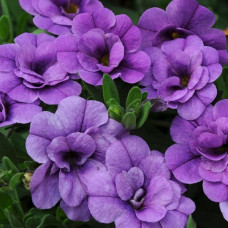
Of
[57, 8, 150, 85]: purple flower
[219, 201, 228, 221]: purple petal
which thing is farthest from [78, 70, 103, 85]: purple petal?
[219, 201, 228, 221]: purple petal

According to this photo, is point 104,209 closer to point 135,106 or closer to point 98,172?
point 98,172

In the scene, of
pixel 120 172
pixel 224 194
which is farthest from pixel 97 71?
pixel 224 194

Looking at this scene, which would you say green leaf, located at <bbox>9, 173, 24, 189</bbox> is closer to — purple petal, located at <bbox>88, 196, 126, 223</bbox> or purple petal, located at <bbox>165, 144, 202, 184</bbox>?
purple petal, located at <bbox>88, 196, 126, 223</bbox>

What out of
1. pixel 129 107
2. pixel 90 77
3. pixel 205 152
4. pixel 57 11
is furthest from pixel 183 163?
pixel 57 11

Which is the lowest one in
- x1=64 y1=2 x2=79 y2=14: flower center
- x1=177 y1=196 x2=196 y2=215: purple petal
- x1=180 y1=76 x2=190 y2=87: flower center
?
x1=177 y1=196 x2=196 y2=215: purple petal

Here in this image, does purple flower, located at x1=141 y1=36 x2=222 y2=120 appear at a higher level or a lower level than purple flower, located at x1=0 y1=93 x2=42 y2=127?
higher

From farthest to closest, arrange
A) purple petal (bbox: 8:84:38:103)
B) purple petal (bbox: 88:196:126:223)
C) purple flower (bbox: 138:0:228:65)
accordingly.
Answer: purple flower (bbox: 138:0:228:65) < purple petal (bbox: 8:84:38:103) < purple petal (bbox: 88:196:126:223)

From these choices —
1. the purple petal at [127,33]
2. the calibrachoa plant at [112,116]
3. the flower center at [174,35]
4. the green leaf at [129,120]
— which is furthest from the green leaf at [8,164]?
the flower center at [174,35]
